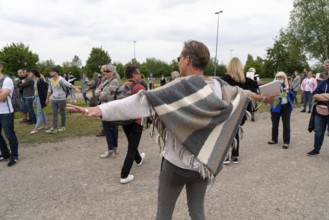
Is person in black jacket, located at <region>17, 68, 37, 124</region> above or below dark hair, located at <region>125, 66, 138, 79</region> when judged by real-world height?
below

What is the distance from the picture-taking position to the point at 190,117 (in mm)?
1776

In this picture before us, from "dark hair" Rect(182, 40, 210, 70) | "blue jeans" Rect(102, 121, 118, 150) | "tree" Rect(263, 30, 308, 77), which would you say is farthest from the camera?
"tree" Rect(263, 30, 308, 77)

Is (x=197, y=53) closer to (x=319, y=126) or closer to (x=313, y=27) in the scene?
(x=319, y=126)

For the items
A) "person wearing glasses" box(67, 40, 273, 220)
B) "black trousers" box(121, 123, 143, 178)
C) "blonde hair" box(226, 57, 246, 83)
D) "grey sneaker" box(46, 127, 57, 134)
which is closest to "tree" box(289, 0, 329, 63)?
"blonde hair" box(226, 57, 246, 83)

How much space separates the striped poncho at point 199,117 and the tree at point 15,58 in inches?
1736

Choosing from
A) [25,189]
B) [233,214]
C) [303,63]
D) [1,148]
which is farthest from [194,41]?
[303,63]

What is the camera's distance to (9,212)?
3334mm

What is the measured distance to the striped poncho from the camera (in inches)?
68.8

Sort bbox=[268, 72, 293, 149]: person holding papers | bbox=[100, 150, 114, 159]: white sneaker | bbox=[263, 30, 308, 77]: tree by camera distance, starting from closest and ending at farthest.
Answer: bbox=[100, 150, 114, 159]: white sneaker → bbox=[268, 72, 293, 149]: person holding papers → bbox=[263, 30, 308, 77]: tree

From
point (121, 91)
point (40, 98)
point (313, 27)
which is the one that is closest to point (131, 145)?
point (121, 91)

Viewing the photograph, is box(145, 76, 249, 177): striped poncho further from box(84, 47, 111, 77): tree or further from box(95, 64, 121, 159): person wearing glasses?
box(84, 47, 111, 77): tree

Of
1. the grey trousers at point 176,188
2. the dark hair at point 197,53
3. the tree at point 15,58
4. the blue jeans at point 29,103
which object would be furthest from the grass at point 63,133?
the tree at point 15,58

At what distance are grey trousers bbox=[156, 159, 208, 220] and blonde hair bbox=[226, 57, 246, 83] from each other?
2866mm

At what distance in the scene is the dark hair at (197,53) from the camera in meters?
1.90
